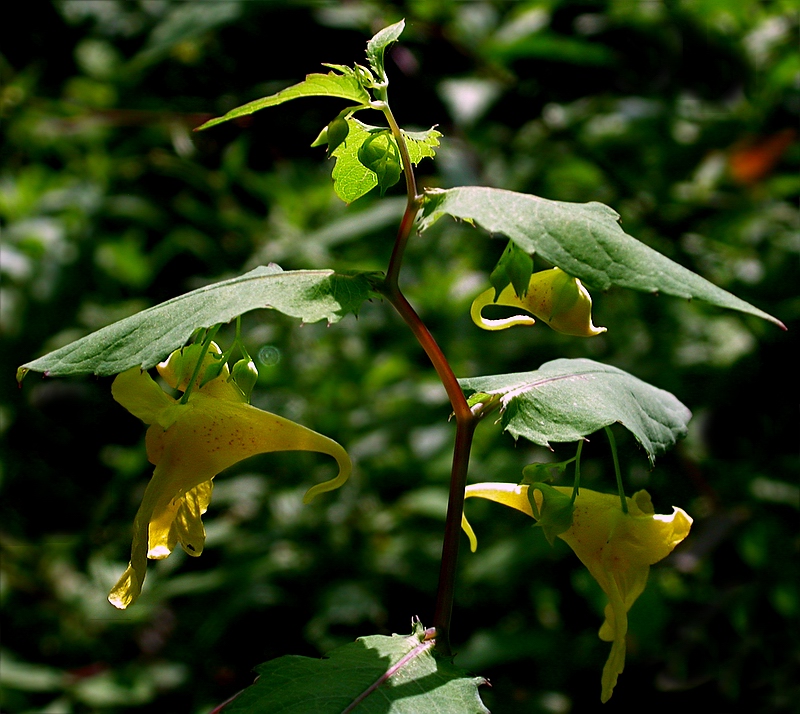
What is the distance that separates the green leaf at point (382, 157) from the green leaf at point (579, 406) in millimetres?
206

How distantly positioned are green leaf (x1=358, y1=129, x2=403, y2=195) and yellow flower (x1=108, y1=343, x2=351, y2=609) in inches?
8.7

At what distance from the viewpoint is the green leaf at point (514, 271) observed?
2.40 feet

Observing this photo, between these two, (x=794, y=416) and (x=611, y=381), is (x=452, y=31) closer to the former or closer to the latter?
(x=794, y=416)

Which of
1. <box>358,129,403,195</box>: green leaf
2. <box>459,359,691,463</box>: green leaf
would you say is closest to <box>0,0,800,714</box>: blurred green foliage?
<box>459,359,691,463</box>: green leaf

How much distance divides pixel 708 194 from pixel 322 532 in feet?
4.78

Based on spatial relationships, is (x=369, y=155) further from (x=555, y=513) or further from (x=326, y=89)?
(x=555, y=513)

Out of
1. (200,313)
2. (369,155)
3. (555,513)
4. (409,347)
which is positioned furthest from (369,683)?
(409,347)

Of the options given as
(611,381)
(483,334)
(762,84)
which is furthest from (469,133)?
(611,381)

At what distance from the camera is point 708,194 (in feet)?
8.15

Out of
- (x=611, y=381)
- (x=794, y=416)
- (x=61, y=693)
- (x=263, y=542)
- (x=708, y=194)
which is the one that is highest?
(x=611, y=381)

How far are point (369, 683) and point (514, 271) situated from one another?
36 cm

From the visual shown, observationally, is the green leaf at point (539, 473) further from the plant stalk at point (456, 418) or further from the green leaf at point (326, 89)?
the green leaf at point (326, 89)

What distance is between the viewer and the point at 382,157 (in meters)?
0.75

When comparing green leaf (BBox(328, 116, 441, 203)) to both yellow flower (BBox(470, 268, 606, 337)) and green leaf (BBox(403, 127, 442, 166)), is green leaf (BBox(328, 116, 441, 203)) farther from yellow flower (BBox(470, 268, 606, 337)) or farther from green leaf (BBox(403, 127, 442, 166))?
yellow flower (BBox(470, 268, 606, 337))
